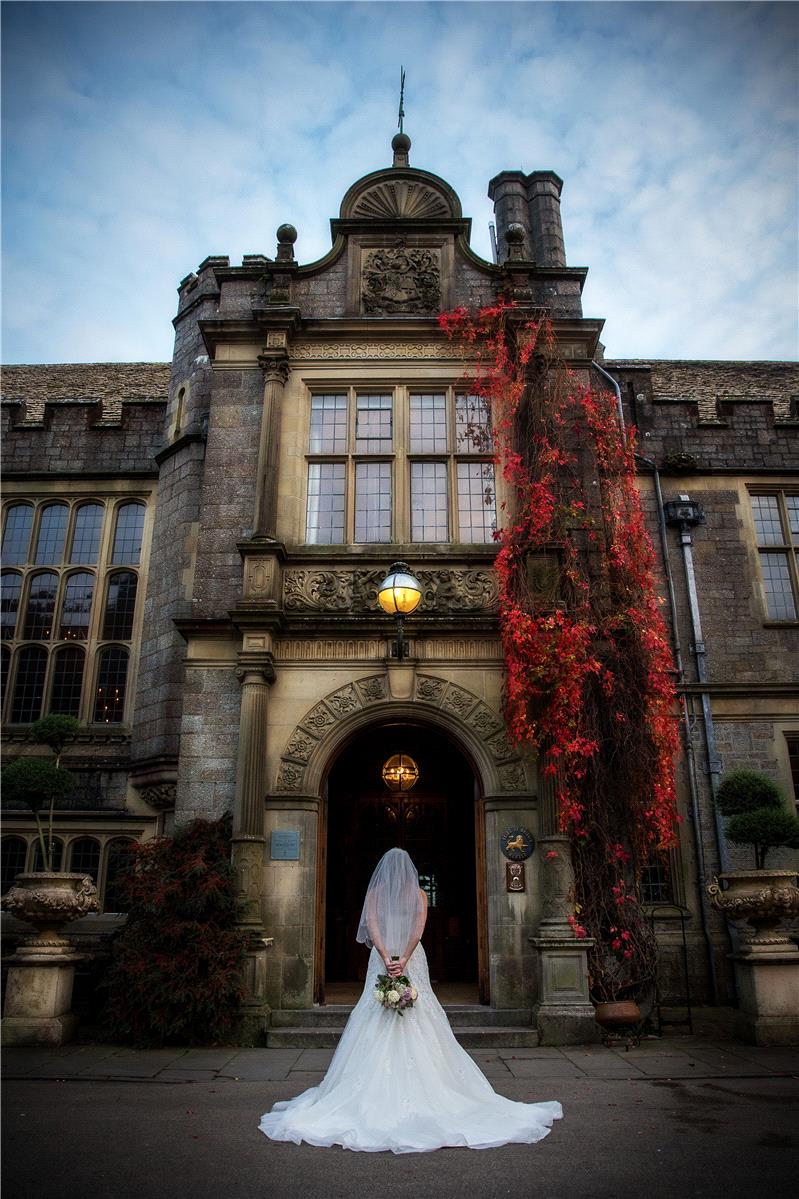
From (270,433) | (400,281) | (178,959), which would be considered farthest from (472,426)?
(178,959)

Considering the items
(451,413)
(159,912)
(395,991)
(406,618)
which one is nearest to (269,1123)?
(395,991)

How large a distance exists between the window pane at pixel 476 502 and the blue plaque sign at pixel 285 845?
4461mm

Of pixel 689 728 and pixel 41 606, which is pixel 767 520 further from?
pixel 41 606

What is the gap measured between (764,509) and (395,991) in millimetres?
11066

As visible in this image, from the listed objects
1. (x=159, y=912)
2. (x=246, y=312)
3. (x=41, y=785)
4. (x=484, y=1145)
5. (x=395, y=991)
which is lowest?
(x=484, y=1145)

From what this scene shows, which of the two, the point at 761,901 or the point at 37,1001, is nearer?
the point at 37,1001

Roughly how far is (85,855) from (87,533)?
5.67 metres

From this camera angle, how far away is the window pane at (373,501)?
1127 centimetres

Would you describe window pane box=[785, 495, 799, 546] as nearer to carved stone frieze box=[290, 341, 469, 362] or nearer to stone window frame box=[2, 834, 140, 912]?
carved stone frieze box=[290, 341, 469, 362]

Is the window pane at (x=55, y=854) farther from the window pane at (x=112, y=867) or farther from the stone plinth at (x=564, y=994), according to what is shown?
the stone plinth at (x=564, y=994)

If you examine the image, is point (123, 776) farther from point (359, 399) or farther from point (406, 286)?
point (406, 286)

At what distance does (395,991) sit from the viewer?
21.7ft

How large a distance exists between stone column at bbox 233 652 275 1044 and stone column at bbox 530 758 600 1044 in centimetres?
310

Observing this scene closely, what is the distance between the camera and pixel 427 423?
38.9 ft
